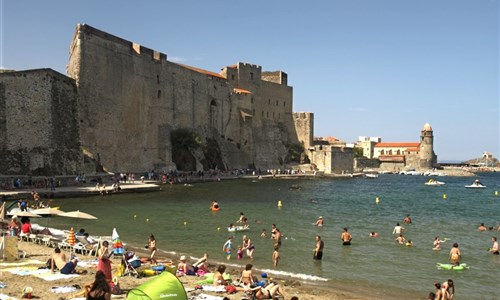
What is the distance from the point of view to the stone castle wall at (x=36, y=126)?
3281cm

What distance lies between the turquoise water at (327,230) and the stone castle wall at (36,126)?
205 inches

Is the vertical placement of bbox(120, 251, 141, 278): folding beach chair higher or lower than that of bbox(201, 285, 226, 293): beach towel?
higher

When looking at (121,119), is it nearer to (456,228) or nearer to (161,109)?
(161,109)

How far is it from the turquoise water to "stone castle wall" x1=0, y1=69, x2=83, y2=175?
17.1 feet

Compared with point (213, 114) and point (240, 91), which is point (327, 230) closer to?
point (213, 114)

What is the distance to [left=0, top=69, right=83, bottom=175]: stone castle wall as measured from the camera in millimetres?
32812

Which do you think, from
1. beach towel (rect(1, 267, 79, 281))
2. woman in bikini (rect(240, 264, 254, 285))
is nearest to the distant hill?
woman in bikini (rect(240, 264, 254, 285))

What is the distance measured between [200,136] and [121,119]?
16.0 metres

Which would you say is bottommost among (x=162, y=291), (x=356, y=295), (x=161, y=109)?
(x=356, y=295)

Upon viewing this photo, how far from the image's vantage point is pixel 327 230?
2433 cm

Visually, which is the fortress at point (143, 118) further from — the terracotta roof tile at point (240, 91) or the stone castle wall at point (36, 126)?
A: the terracotta roof tile at point (240, 91)

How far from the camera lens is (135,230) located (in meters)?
22.1

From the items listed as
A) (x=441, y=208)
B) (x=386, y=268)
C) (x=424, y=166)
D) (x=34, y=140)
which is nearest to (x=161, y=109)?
(x=34, y=140)

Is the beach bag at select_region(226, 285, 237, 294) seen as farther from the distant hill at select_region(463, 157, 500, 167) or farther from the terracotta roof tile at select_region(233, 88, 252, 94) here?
the distant hill at select_region(463, 157, 500, 167)
